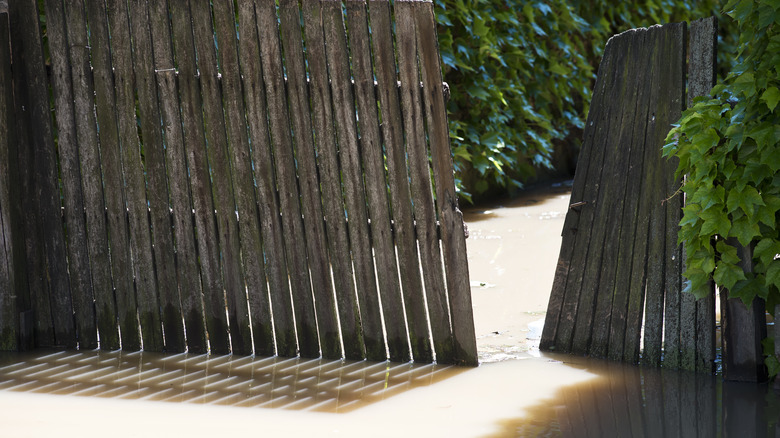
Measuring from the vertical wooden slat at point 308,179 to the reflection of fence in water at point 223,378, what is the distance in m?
0.18

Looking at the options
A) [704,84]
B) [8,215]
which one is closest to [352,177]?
[704,84]

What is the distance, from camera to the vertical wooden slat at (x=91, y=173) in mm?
3787

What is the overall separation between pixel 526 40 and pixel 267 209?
5.38 m

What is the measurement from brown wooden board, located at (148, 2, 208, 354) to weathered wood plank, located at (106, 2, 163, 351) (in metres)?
0.07

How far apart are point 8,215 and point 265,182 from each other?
123cm

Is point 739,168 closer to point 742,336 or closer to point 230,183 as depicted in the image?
point 742,336

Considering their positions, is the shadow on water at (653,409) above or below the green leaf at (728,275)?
below

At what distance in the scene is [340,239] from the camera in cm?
361

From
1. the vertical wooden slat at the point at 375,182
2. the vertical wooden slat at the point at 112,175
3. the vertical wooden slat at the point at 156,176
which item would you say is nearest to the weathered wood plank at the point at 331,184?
the vertical wooden slat at the point at 375,182

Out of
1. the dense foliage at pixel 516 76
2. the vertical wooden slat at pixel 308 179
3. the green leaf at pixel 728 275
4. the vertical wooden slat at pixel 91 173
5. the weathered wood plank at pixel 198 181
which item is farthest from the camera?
the dense foliage at pixel 516 76

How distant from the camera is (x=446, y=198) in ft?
11.5

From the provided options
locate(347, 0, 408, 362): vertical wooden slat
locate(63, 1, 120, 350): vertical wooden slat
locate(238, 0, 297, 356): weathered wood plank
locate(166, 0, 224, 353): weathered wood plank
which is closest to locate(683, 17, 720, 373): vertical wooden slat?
locate(347, 0, 408, 362): vertical wooden slat

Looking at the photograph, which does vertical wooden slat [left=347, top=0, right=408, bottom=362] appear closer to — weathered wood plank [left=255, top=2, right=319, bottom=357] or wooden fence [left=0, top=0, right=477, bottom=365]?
wooden fence [left=0, top=0, right=477, bottom=365]

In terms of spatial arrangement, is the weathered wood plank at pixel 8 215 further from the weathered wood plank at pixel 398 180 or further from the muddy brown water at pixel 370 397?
the weathered wood plank at pixel 398 180
